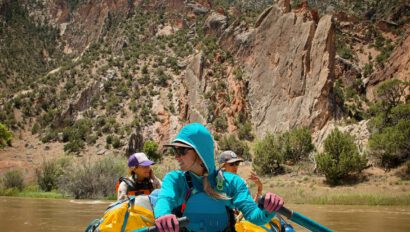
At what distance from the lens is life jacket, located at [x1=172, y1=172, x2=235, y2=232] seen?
10.7 feet

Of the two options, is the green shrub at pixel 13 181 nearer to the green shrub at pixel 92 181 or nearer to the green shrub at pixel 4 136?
the green shrub at pixel 92 181

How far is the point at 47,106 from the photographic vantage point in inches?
2564

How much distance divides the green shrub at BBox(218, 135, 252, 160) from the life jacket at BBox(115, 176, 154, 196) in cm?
4129

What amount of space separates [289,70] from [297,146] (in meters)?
14.2

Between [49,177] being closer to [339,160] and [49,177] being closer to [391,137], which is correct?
[339,160]

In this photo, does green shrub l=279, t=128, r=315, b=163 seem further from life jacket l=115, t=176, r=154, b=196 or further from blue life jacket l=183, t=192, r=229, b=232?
blue life jacket l=183, t=192, r=229, b=232

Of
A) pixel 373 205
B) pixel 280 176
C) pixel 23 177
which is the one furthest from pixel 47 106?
pixel 373 205

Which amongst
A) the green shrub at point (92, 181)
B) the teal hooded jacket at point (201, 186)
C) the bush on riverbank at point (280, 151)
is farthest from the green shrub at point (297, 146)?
the teal hooded jacket at point (201, 186)

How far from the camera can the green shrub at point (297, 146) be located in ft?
137

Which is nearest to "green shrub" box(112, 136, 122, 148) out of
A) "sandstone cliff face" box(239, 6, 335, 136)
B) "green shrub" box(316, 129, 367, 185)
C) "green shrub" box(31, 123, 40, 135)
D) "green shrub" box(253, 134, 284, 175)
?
"green shrub" box(31, 123, 40, 135)

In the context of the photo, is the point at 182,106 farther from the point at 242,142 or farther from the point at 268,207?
the point at 268,207

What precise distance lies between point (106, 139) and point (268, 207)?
53.3 metres

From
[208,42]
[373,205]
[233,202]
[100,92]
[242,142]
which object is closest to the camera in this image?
[233,202]

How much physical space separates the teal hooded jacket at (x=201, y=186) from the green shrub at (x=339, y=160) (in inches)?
1205
